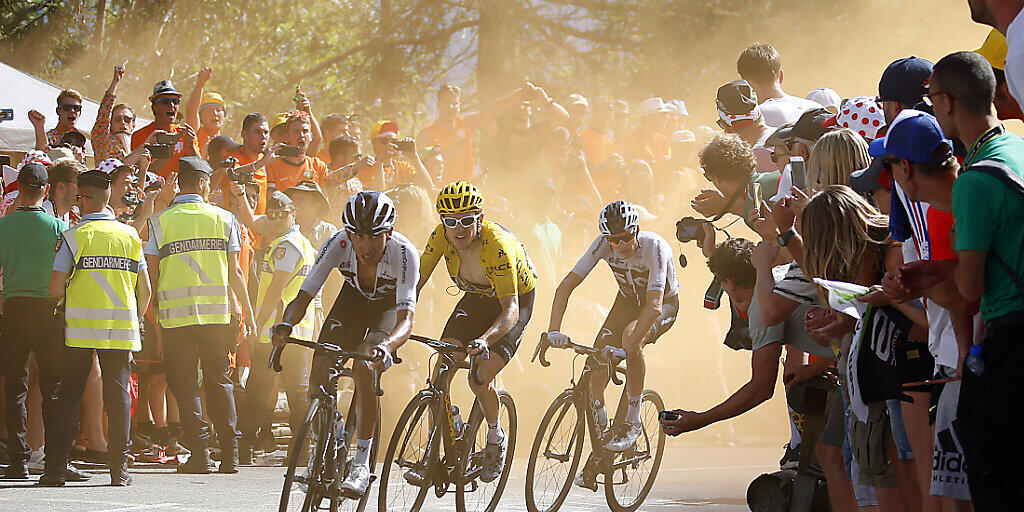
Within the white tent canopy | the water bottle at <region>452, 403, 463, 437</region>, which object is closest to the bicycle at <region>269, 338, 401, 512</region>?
the water bottle at <region>452, 403, 463, 437</region>

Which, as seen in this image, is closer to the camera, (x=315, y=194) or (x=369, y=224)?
(x=369, y=224)

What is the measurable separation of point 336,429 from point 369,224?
4.04 ft

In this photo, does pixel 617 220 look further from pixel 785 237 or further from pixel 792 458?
pixel 785 237

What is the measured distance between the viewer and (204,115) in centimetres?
1164

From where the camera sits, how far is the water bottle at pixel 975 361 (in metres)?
3.59

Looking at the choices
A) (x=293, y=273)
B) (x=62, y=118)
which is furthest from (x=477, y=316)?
(x=62, y=118)

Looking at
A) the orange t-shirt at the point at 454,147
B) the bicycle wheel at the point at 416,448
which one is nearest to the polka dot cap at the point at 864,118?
the bicycle wheel at the point at 416,448

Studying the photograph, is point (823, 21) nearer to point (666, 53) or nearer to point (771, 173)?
point (666, 53)

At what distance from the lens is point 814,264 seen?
4.57m

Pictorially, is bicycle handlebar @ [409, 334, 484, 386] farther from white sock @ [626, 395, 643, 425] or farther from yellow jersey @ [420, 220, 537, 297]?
white sock @ [626, 395, 643, 425]

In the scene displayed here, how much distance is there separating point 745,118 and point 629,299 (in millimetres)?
1916

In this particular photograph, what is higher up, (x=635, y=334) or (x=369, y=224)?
(x=369, y=224)

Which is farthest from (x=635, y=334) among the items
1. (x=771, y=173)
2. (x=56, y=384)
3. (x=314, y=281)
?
(x=56, y=384)

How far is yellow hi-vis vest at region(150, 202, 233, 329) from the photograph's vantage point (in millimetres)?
9344
